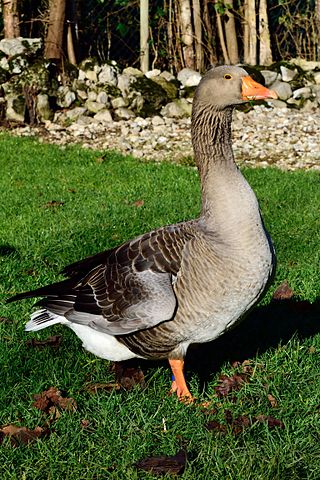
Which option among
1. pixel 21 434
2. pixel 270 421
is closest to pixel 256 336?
pixel 270 421

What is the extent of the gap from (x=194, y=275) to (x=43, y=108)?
26.6ft

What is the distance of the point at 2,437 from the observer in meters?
3.40

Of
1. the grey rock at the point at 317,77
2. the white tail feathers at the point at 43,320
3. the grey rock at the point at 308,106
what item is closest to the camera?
the white tail feathers at the point at 43,320

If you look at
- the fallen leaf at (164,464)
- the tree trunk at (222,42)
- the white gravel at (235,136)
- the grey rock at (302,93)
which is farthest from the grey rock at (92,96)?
the fallen leaf at (164,464)

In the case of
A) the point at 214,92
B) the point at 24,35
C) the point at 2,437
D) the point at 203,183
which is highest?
the point at 24,35

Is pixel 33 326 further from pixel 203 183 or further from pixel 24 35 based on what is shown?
pixel 24 35

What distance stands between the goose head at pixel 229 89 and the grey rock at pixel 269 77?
8993 mm

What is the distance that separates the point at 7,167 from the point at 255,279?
5.90 metres

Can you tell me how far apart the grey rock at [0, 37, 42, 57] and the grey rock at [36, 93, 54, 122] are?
3.34 feet

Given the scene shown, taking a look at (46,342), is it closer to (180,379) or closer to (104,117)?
(180,379)

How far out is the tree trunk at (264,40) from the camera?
13461 millimetres

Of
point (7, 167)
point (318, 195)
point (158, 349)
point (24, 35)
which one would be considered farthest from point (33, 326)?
point (24, 35)

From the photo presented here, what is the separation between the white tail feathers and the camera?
13.0 feet

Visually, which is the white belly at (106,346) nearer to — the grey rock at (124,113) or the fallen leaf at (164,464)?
the fallen leaf at (164,464)
